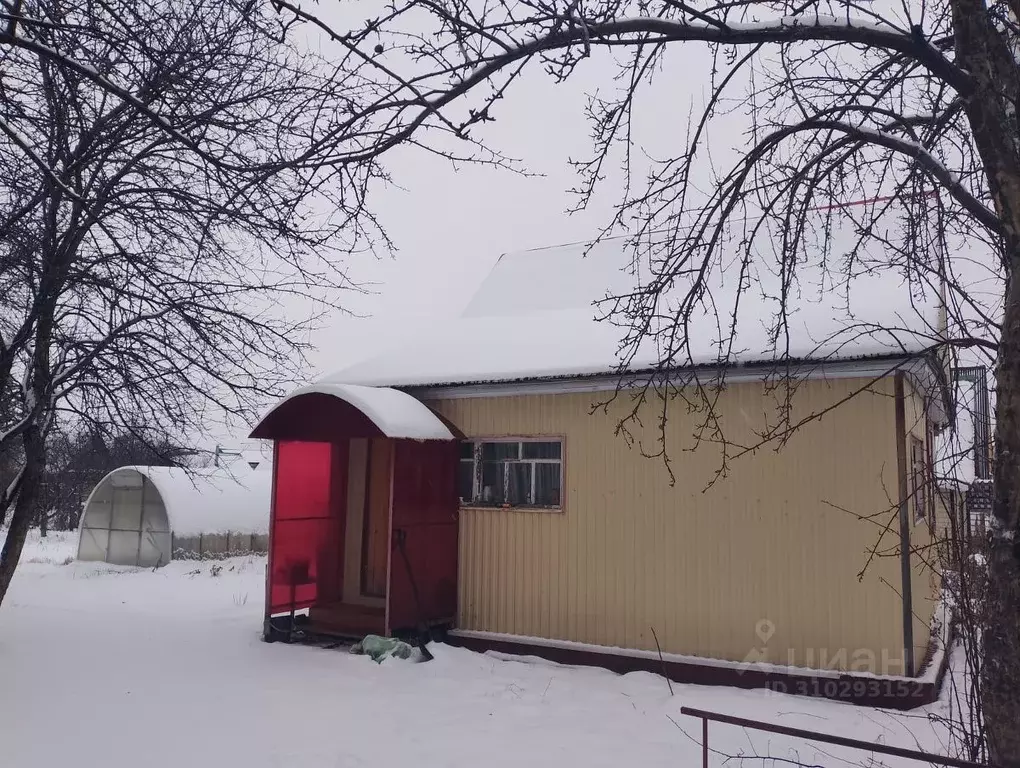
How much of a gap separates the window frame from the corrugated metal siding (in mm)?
Result: 55

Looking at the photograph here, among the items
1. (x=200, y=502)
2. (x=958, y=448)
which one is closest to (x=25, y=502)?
(x=958, y=448)

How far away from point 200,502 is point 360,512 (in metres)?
10.1

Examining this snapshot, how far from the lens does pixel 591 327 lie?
10.7 metres

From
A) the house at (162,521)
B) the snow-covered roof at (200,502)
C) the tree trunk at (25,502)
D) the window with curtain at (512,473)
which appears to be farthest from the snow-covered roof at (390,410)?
the house at (162,521)

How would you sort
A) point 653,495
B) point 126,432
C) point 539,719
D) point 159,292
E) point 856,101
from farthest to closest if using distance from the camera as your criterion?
point 126,432 < point 653,495 < point 159,292 < point 539,719 < point 856,101

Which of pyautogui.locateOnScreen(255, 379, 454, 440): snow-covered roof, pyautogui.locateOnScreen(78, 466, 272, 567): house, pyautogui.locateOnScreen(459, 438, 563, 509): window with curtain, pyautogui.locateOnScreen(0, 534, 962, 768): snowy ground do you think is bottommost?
pyautogui.locateOnScreen(0, 534, 962, 768): snowy ground

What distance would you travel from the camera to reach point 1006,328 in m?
4.18

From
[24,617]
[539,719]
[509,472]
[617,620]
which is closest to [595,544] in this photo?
[617,620]

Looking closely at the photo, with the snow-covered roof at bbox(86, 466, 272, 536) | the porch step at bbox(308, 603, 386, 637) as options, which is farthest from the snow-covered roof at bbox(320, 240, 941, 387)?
the snow-covered roof at bbox(86, 466, 272, 536)

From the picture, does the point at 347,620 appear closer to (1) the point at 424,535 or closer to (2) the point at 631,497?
(1) the point at 424,535

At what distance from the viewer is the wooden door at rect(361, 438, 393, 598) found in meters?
11.2

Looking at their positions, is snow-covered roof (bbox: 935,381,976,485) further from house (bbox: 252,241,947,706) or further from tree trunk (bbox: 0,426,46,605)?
tree trunk (bbox: 0,426,46,605)

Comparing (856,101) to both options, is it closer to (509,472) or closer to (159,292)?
(509,472)

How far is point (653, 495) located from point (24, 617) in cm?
966
